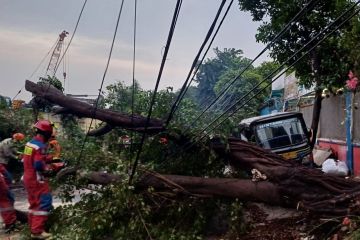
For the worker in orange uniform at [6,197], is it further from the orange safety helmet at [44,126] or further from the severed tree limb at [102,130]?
the severed tree limb at [102,130]

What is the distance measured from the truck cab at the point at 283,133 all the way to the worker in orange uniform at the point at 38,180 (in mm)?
6780

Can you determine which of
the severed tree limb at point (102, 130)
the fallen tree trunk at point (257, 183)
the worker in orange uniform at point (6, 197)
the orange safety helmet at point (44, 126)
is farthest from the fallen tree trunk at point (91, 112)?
the worker in orange uniform at point (6, 197)

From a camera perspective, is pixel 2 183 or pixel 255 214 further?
pixel 2 183

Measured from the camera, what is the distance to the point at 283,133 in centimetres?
1169

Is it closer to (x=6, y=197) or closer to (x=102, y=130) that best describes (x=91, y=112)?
(x=102, y=130)

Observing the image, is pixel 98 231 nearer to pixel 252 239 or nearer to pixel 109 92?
pixel 252 239

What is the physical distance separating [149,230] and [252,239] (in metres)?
1.26

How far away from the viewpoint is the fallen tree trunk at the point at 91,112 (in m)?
5.76

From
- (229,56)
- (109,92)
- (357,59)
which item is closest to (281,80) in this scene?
(357,59)

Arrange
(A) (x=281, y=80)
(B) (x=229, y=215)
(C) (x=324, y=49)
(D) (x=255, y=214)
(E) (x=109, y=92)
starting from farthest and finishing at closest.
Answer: (A) (x=281, y=80), (C) (x=324, y=49), (E) (x=109, y=92), (D) (x=255, y=214), (B) (x=229, y=215)

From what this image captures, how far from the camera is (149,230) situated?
5.12 metres

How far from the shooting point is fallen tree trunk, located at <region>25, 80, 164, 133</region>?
5758 millimetres

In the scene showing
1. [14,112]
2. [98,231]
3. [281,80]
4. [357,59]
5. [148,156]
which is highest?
[281,80]

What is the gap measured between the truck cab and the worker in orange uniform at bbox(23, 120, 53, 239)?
6.78m
